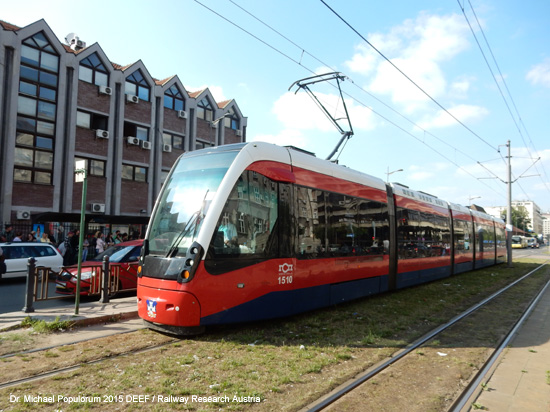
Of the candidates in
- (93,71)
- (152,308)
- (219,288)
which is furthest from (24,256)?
(93,71)

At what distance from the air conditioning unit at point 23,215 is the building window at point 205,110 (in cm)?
1507

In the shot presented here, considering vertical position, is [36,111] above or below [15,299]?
above

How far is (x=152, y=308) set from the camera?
6238mm

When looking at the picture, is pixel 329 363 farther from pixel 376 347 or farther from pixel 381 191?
pixel 381 191

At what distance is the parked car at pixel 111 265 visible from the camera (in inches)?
401

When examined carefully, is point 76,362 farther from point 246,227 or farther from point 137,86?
point 137,86

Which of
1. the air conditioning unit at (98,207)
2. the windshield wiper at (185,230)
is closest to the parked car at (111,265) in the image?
Answer: the windshield wiper at (185,230)

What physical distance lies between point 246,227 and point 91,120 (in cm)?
2311

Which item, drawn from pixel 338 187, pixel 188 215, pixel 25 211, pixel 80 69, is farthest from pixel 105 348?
pixel 80 69

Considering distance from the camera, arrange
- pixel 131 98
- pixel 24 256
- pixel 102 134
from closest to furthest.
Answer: pixel 24 256, pixel 102 134, pixel 131 98

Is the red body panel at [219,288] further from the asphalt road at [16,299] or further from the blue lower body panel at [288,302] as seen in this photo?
the asphalt road at [16,299]

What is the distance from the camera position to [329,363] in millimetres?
5379

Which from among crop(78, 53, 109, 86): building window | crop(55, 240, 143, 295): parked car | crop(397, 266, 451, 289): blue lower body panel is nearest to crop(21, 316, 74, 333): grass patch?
crop(55, 240, 143, 295): parked car

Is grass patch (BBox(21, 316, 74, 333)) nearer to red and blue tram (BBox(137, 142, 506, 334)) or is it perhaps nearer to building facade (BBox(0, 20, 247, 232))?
red and blue tram (BBox(137, 142, 506, 334))
